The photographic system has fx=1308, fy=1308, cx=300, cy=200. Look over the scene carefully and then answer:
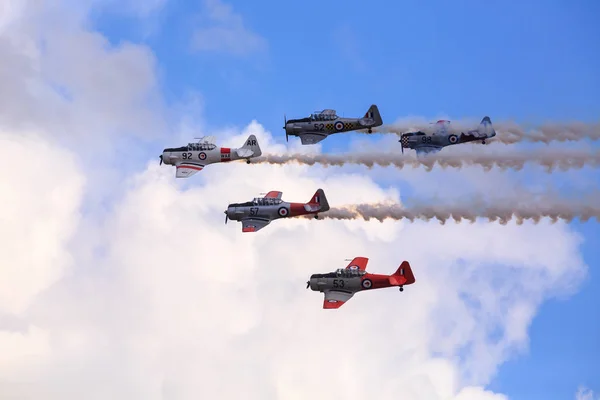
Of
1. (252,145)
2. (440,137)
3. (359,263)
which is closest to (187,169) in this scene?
(252,145)

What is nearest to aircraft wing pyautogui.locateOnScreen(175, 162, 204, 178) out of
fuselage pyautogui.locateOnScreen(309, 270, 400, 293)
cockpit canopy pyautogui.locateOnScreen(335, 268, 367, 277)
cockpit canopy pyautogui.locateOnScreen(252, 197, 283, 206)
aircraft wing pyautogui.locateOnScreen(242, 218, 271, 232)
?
cockpit canopy pyautogui.locateOnScreen(252, 197, 283, 206)

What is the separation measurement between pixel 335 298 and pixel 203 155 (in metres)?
21.0

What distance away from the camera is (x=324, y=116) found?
124375 mm

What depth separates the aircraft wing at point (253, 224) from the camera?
382ft

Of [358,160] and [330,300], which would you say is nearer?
[330,300]

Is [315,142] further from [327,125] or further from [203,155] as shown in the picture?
[203,155]

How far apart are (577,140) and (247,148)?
30.3 m

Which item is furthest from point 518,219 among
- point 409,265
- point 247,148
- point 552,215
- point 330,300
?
point 247,148

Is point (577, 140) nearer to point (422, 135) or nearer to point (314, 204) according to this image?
point (422, 135)

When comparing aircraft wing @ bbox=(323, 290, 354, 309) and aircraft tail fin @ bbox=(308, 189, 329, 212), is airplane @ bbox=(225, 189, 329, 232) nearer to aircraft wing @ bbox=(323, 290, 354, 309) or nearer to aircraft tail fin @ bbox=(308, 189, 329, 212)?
aircraft tail fin @ bbox=(308, 189, 329, 212)

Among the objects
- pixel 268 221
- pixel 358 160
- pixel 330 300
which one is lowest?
pixel 330 300

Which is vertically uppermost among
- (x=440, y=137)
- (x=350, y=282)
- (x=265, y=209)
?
(x=440, y=137)

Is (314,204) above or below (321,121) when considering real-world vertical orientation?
below

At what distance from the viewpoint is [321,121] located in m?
124
